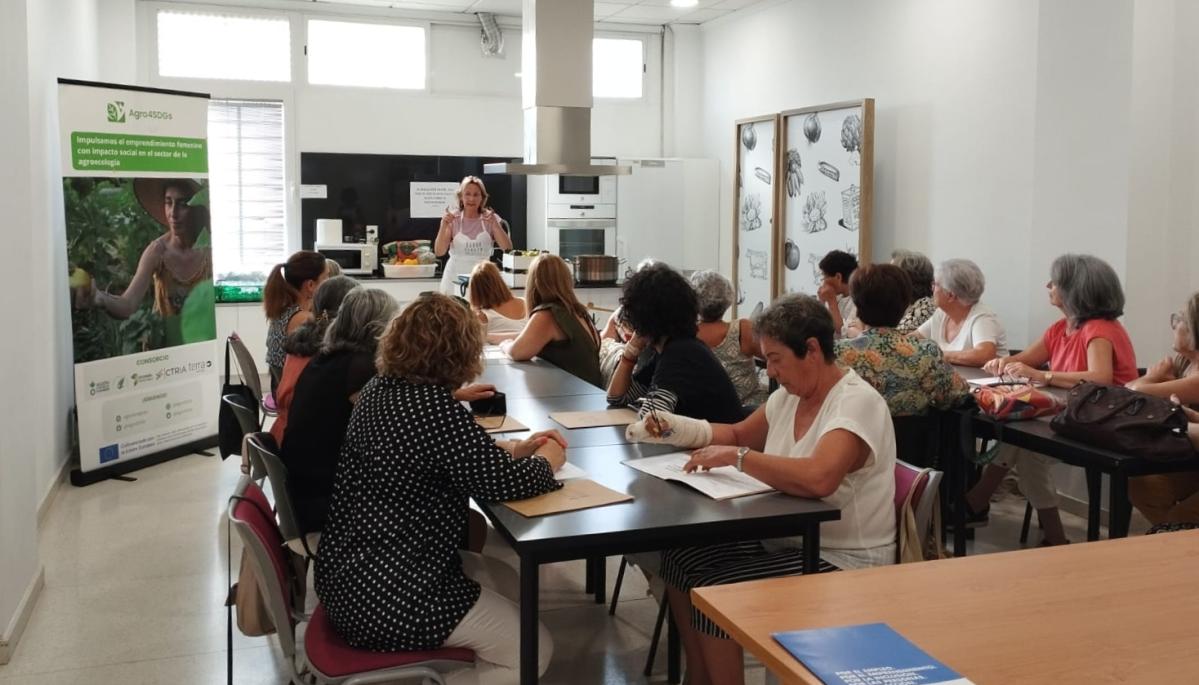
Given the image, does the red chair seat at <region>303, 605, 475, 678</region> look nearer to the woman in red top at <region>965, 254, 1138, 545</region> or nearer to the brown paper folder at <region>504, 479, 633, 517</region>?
the brown paper folder at <region>504, 479, 633, 517</region>

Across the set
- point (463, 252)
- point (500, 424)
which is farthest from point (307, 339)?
point (463, 252)

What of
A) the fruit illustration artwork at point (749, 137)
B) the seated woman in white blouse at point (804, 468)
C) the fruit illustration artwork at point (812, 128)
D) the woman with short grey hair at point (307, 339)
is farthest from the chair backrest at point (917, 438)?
the fruit illustration artwork at point (749, 137)

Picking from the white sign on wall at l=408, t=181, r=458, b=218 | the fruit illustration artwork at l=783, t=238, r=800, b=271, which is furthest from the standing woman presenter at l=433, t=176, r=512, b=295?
the fruit illustration artwork at l=783, t=238, r=800, b=271

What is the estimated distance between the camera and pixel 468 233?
7613 millimetres

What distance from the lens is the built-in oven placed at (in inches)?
357

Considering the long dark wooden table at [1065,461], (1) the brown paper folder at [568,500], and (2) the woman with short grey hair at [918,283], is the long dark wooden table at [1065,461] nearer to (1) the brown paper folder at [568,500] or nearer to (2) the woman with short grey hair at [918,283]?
(2) the woman with short grey hair at [918,283]

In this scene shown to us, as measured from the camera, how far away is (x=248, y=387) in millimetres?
4680

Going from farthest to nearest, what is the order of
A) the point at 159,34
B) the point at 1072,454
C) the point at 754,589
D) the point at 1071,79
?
1. the point at 159,34
2. the point at 1071,79
3. the point at 1072,454
4. the point at 754,589

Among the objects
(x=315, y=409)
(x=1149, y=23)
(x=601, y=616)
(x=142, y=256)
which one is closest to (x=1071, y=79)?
(x=1149, y=23)

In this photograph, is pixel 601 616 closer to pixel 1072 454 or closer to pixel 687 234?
pixel 1072 454

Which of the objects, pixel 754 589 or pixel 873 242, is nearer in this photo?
pixel 754 589

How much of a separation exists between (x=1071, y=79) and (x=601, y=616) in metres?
3.70

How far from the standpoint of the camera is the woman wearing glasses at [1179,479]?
11.8 feet

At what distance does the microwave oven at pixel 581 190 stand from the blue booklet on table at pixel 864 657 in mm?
7470
